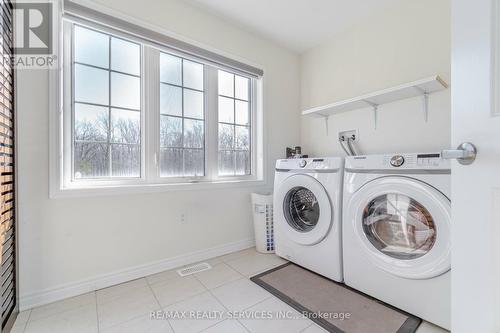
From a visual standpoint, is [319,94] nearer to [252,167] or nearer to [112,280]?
[252,167]

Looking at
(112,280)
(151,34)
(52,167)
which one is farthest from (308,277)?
(151,34)

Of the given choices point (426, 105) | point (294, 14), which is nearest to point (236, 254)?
point (426, 105)

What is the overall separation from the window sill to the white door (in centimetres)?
180

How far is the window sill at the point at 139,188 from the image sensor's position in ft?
4.92

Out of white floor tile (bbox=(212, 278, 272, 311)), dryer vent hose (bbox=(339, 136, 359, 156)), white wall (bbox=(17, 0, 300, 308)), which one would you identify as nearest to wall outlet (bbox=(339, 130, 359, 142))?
dryer vent hose (bbox=(339, 136, 359, 156))

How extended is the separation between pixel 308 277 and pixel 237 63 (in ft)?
6.89

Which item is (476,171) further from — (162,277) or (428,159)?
(162,277)

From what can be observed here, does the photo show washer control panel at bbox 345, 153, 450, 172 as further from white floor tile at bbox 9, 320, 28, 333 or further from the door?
white floor tile at bbox 9, 320, 28, 333

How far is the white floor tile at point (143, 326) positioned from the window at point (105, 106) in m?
1.04

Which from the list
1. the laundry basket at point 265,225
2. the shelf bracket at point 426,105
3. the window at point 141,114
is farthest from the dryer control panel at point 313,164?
the shelf bracket at point 426,105

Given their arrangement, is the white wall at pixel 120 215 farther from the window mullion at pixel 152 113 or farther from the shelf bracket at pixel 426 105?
the shelf bracket at pixel 426 105

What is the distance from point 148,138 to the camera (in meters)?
1.88

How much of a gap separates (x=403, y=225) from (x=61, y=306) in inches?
86.7

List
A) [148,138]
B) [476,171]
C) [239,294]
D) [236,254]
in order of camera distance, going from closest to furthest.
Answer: [476,171]
[239,294]
[148,138]
[236,254]
